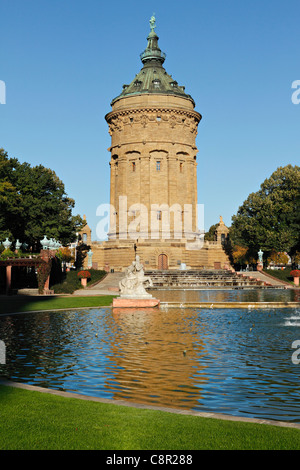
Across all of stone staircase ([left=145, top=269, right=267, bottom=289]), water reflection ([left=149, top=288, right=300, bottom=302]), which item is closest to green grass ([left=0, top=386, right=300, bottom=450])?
water reflection ([left=149, top=288, right=300, bottom=302])

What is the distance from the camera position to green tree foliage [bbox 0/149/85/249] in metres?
58.8

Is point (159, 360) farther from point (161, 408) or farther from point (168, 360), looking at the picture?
point (161, 408)

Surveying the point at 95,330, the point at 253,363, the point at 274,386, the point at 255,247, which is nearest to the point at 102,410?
the point at 274,386

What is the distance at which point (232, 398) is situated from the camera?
951cm

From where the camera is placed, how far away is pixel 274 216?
255 feet

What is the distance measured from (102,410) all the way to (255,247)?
7550 cm

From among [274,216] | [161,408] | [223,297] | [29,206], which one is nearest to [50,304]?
[223,297]

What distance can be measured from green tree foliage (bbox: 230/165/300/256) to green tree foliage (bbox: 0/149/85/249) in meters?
29.3

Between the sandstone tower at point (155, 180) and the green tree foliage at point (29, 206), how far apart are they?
9.62 metres

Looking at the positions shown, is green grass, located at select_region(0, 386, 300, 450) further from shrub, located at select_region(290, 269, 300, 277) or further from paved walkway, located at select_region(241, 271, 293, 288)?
shrub, located at select_region(290, 269, 300, 277)

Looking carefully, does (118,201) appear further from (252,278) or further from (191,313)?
(191,313)

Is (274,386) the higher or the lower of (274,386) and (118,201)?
the lower

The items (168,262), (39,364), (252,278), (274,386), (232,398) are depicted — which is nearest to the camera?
(232,398)

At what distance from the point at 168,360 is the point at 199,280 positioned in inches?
1886
